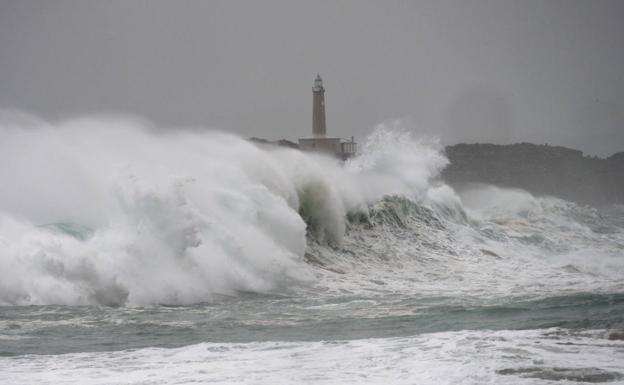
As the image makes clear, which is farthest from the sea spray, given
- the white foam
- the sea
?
the white foam

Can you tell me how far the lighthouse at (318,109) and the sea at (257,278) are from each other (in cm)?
2603

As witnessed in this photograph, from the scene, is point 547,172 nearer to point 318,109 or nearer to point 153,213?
point 318,109

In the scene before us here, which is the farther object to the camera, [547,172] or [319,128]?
[547,172]

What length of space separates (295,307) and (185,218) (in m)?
2.85

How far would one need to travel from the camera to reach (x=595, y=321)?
9.16 metres

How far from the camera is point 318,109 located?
49875 mm

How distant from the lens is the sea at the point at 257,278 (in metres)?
7.70

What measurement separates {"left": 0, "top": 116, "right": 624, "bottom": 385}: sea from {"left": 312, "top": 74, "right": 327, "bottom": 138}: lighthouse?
26.0 metres

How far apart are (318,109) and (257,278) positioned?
3707 cm

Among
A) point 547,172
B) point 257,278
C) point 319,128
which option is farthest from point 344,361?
point 547,172

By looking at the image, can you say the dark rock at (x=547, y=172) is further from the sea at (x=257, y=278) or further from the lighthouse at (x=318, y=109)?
the sea at (x=257, y=278)

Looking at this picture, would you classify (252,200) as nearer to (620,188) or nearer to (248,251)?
(248,251)

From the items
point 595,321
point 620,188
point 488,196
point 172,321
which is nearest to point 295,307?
point 172,321

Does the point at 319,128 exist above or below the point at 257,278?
above
